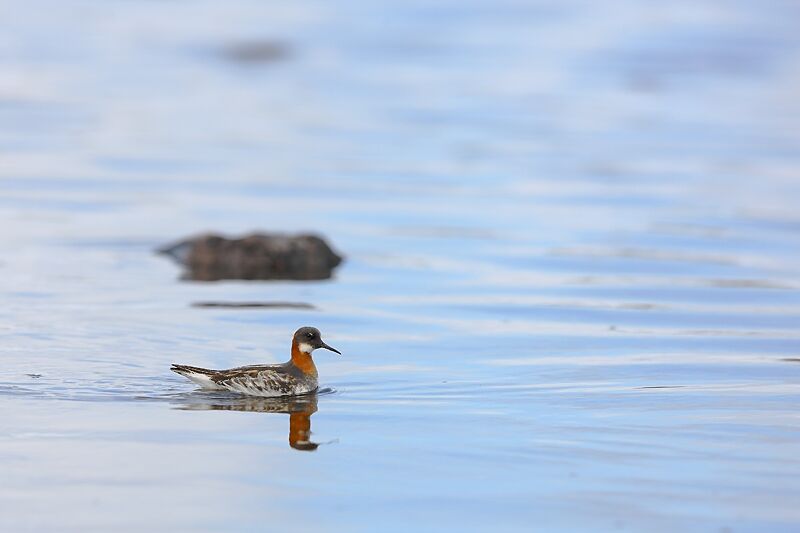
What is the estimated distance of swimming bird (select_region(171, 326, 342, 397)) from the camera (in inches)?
A: 419

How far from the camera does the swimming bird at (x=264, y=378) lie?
34.9 ft

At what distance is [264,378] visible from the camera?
424 inches

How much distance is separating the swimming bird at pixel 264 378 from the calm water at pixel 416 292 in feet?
0.44

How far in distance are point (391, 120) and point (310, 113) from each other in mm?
1974

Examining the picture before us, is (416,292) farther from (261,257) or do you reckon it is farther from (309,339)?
(309,339)

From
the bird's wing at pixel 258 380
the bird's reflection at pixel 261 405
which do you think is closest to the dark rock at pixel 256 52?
the bird's wing at pixel 258 380

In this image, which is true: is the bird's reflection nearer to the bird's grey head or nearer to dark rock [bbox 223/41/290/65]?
the bird's grey head

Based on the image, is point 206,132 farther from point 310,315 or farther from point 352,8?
point 352,8

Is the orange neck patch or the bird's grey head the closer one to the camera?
the orange neck patch

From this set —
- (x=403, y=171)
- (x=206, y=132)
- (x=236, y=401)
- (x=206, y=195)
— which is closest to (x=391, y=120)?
(x=206, y=132)

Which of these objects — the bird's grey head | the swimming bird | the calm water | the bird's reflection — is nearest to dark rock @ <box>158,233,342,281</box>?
the calm water

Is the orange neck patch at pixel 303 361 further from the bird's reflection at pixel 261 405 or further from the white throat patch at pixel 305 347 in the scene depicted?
the bird's reflection at pixel 261 405

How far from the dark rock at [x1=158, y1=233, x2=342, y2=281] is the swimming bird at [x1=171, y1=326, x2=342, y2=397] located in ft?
17.6

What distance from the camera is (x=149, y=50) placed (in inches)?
1625
